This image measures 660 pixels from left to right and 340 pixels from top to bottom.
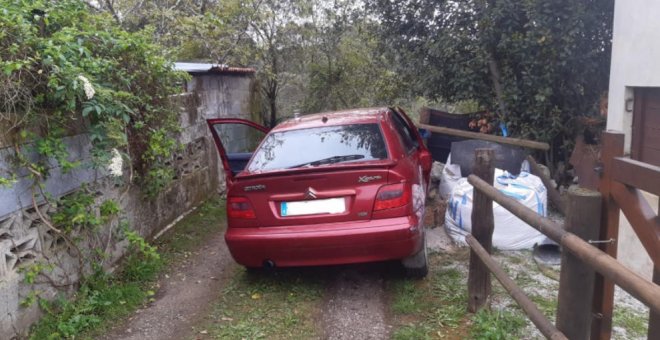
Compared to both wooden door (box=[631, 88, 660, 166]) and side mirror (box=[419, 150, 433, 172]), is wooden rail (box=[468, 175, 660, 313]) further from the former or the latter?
wooden door (box=[631, 88, 660, 166])

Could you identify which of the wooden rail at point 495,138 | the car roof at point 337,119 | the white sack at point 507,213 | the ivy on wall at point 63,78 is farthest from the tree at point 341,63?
the ivy on wall at point 63,78

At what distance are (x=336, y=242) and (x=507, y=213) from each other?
2239mm

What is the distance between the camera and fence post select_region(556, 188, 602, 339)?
2395mm

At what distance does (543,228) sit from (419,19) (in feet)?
23.0

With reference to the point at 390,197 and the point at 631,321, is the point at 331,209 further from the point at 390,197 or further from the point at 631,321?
the point at 631,321

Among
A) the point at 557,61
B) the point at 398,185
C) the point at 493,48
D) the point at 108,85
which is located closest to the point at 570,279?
the point at 398,185

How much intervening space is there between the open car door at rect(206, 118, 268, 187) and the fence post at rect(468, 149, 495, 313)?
3266mm

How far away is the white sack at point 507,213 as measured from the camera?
5.65 m

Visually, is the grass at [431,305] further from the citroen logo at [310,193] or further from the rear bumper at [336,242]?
the citroen logo at [310,193]

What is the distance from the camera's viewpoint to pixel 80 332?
394 cm

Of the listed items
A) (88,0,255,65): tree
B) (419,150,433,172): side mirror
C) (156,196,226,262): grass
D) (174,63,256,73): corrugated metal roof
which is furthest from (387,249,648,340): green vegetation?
(88,0,255,65): tree

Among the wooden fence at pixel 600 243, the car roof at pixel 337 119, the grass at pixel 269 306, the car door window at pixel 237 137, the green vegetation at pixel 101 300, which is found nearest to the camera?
the wooden fence at pixel 600 243

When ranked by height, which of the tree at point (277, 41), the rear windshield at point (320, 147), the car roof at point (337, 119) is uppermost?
the tree at point (277, 41)

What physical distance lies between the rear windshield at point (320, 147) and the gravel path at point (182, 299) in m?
1.24
